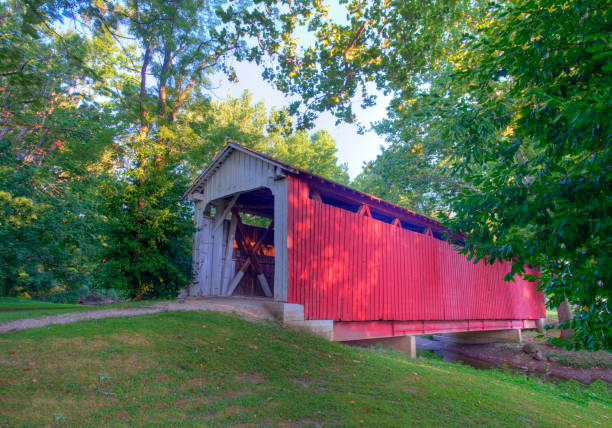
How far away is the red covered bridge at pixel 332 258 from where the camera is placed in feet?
27.1

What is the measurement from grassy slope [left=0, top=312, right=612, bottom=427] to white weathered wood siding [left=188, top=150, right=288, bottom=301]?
3179 millimetres

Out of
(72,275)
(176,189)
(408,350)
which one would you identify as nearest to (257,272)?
(176,189)

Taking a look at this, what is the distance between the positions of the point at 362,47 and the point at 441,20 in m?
2.04

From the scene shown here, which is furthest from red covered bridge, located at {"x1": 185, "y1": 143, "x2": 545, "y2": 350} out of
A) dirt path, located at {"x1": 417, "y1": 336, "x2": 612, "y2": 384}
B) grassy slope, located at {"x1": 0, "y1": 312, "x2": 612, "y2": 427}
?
grassy slope, located at {"x1": 0, "y1": 312, "x2": 612, "y2": 427}

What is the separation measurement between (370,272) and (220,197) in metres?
5.06

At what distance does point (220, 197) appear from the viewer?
34.7ft

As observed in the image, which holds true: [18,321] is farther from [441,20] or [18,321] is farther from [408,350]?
[441,20]

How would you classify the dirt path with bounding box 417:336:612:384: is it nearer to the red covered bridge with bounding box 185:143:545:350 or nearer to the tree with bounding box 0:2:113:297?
the red covered bridge with bounding box 185:143:545:350

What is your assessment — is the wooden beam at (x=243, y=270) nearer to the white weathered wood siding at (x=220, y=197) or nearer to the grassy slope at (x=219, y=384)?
the white weathered wood siding at (x=220, y=197)

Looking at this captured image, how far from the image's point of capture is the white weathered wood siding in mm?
8695

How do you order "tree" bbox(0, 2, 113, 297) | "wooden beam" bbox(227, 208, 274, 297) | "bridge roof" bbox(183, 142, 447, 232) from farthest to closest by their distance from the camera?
"wooden beam" bbox(227, 208, 274, 297) → "tree" bbox(0, 2, 113, 297) → "bridge roof" bbox(183, 142, 447, 232)

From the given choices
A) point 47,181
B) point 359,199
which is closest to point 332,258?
point 359,199

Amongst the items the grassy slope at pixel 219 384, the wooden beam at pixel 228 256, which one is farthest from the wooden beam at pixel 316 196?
the wooden beam at pixel 228 256

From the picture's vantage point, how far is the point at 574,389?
9.90m
